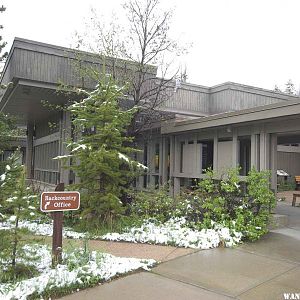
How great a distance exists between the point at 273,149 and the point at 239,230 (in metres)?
3.38

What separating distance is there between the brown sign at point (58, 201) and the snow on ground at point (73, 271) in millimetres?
686

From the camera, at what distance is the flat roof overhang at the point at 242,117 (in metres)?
8.38

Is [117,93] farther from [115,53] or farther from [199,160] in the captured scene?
[199,160]

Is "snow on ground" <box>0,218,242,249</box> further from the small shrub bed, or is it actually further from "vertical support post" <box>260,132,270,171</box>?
"vertical support post" <box>260,132,270,171</box>

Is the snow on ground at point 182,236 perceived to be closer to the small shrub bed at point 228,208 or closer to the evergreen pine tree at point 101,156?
the small shrub bed at point 228,208

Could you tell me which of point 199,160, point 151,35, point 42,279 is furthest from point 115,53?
point 42,279

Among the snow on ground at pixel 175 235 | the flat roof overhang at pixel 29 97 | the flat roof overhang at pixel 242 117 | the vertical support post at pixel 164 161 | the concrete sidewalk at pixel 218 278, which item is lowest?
the concrete sidewalk at pixel 218 278

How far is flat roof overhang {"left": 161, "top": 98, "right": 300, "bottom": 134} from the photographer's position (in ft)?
27.5

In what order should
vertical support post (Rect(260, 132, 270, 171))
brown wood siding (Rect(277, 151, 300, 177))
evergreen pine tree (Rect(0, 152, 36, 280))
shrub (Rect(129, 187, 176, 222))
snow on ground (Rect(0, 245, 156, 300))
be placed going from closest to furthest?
snow on ground (Rect(0, 245, 156, 300))
evergreen pine tree (Rect(0, 152, 36, 280))
shrub (Rect(129, 187, 176, 222))
vertical support post (Rect(260, 132, 270, 171))
brown wood siding (Rect(277, 151, 300, 177))

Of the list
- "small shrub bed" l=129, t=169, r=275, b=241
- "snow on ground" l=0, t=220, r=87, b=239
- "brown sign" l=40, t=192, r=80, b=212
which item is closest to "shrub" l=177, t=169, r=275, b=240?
"small shrub bed" l=129, t=169, r=275, b=241

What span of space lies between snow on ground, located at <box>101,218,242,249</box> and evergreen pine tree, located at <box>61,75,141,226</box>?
2.10 feet

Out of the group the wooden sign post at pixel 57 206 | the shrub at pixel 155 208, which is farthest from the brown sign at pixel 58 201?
the shrub at pixel 155 208

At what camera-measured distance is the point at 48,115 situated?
16.9 metres

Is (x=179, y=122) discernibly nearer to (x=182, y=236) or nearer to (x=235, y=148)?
(x=235, y=148)
